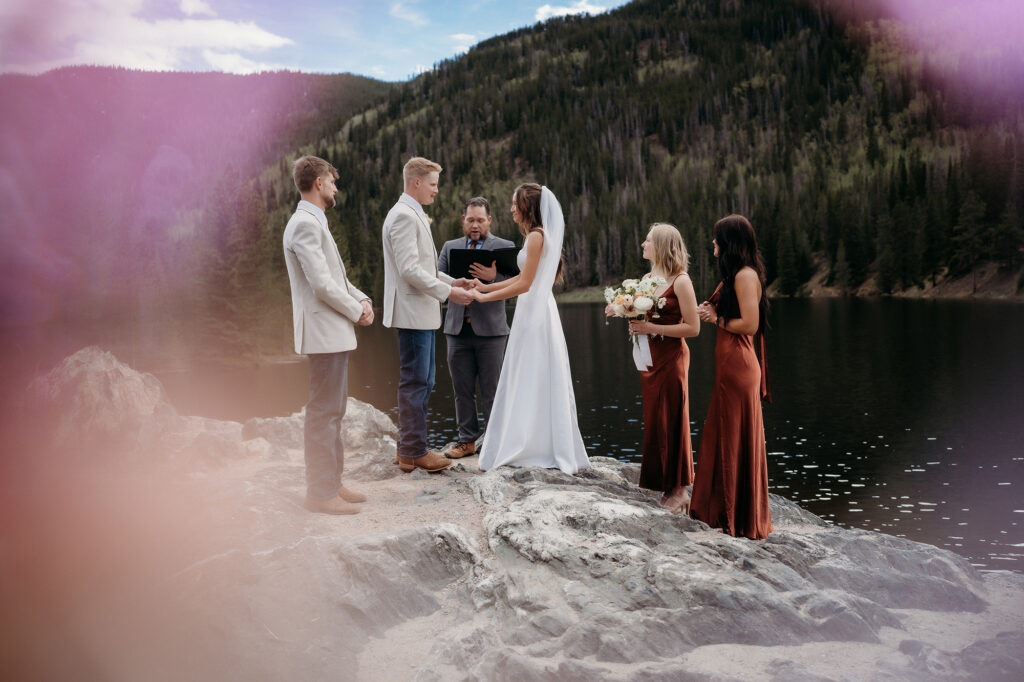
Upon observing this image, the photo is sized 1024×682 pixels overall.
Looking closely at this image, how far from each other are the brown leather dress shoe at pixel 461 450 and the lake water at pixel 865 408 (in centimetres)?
1144

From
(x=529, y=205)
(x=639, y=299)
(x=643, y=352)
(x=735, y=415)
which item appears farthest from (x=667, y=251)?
(x=735, y=415)

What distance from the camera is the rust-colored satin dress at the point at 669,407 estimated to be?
25.2 ft

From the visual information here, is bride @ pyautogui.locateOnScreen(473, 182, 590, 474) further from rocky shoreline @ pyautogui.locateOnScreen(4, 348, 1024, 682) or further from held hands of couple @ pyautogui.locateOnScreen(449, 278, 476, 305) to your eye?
rocky shoreline @ pyautogui.locateOnScreen(4, 348, 1024, 682)

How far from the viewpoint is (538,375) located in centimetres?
789

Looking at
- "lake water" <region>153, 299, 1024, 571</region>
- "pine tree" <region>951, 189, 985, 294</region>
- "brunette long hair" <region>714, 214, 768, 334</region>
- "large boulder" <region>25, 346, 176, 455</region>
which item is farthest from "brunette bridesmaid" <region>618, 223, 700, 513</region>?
"pine tree" <region>951, 189, 985, 294</region>

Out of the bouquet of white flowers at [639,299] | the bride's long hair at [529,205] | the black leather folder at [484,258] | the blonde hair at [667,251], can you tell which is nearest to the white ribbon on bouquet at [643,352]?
the bouquet of white flowers at [639,299]

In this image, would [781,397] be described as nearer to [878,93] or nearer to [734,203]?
[734,203]

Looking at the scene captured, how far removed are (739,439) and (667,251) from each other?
1.92 m

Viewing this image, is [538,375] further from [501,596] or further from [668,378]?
[501,596]

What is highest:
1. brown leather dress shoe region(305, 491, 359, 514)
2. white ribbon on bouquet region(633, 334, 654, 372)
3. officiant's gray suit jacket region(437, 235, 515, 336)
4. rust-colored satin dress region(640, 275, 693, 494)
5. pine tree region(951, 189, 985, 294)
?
pine tree region(951, 189, 985, 294)

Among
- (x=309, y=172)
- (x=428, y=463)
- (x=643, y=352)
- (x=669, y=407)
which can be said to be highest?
(x=309, y=172)

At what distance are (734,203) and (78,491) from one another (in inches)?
5436

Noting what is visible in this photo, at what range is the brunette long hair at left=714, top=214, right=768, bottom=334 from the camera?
6.43 meters

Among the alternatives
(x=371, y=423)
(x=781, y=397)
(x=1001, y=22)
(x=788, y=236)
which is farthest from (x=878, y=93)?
(x=371, y=423)
